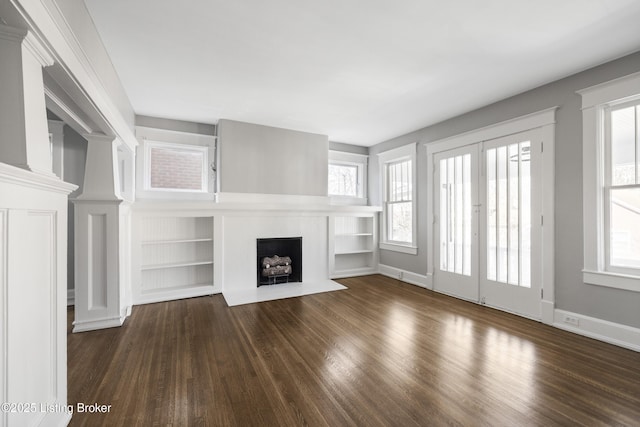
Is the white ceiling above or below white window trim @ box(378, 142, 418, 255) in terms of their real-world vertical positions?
above

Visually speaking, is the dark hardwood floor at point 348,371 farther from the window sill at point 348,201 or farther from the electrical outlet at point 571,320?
the window sill at point 348,201

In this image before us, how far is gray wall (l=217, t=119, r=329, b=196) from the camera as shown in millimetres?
4453

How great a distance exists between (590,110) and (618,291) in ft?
5.83

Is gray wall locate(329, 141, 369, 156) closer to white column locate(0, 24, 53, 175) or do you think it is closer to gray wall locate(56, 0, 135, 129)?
gray wall locate(56, 0, 135, 129)

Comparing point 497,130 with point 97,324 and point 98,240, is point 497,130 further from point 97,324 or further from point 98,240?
point 97,324

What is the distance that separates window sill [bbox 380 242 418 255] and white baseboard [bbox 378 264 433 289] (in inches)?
14.0

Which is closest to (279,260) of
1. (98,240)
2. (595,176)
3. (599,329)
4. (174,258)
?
(174,258)

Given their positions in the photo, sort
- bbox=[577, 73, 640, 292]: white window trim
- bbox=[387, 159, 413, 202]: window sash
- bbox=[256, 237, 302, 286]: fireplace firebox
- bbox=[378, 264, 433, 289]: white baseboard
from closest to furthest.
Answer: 1. bbox=[577, 73, 640, 292]: white window trim
2. bbox=[378, 264, 433, 289]: white baseboard
3. bbox=[256, 237, 302, 286]: fireplace firebox
4. bbox=[387, 159, 413, 202]: window sash

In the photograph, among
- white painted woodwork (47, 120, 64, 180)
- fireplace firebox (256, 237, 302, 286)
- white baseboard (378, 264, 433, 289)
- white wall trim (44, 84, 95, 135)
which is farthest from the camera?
fireplace firebox (256, 237, 302, 286)

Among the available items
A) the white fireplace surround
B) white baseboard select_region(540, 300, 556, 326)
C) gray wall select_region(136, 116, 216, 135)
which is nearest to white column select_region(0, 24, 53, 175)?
the white fireplace surround

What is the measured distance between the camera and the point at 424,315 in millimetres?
3436

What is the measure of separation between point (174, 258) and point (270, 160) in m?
2.15

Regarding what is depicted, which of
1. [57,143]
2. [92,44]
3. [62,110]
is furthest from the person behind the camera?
[57,143]

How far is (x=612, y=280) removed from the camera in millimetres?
Result: 2678
